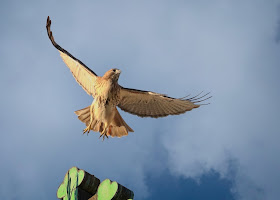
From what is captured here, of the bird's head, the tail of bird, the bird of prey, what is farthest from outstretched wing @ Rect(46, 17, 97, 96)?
the bird's head

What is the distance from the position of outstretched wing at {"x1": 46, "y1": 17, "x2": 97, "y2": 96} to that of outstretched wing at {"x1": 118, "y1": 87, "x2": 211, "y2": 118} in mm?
655

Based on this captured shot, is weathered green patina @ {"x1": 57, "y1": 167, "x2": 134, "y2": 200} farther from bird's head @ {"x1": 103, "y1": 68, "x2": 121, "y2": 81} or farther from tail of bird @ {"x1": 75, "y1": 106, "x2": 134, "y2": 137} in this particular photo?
tail of bird @ {"x1": 75, "y1": 106, "x2": 134, "y2": 137}

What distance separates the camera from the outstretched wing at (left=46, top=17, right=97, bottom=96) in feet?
27.0

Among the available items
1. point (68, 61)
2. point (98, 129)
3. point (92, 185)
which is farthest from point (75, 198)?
point (68, 61)

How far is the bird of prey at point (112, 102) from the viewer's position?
7508 millimetres

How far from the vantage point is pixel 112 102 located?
761cm

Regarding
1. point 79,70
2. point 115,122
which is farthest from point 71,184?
point 79,70

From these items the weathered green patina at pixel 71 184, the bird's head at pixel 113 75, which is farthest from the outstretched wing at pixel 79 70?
the weathered green patina at pixel 71 184

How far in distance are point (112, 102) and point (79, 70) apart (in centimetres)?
120

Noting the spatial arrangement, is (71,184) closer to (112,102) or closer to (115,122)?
(112,102)

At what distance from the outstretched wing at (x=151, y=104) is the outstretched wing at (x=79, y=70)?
2.15ft

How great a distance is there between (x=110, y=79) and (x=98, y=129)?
87cm

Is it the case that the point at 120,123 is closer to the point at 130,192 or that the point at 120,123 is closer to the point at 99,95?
the point at 99,95

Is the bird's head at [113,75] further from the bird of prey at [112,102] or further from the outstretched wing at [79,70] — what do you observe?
the outstretched wing at [79,70]
